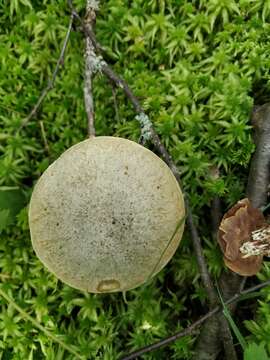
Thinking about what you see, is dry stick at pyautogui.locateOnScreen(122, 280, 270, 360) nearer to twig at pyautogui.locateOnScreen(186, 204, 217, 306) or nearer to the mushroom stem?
twig at pyautogui.locateOnScreen(186, 204, 217, 306)

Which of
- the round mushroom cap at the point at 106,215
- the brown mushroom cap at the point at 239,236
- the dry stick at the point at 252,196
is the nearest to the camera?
the round mushroom cap at the point at 106,215

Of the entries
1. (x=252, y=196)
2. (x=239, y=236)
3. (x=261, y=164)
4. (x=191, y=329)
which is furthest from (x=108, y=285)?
(x=261, y=164)

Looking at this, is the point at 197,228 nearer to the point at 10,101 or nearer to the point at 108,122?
the point at 108,122

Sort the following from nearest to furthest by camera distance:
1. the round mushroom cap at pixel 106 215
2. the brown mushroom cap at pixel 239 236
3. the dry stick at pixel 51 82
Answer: the round mushroom cap at pixel 106 215
the brown mushroom cap at pixel 239 236
the dry stick at pixel 51 82

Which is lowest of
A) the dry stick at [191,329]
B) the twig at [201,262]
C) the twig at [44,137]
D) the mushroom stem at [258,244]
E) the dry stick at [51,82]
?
the dry stick at [191,329]

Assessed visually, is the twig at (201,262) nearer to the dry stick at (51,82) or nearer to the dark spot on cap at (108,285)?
the dark spot on cap at (108,285)

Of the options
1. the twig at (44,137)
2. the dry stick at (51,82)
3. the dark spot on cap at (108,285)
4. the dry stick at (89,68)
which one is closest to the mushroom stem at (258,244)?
the dark spot on cap at (108,285)

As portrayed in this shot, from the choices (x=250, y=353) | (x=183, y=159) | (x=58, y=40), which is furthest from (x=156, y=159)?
(x=58, y=40)

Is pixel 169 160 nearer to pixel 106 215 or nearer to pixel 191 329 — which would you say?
pixel 106 215
